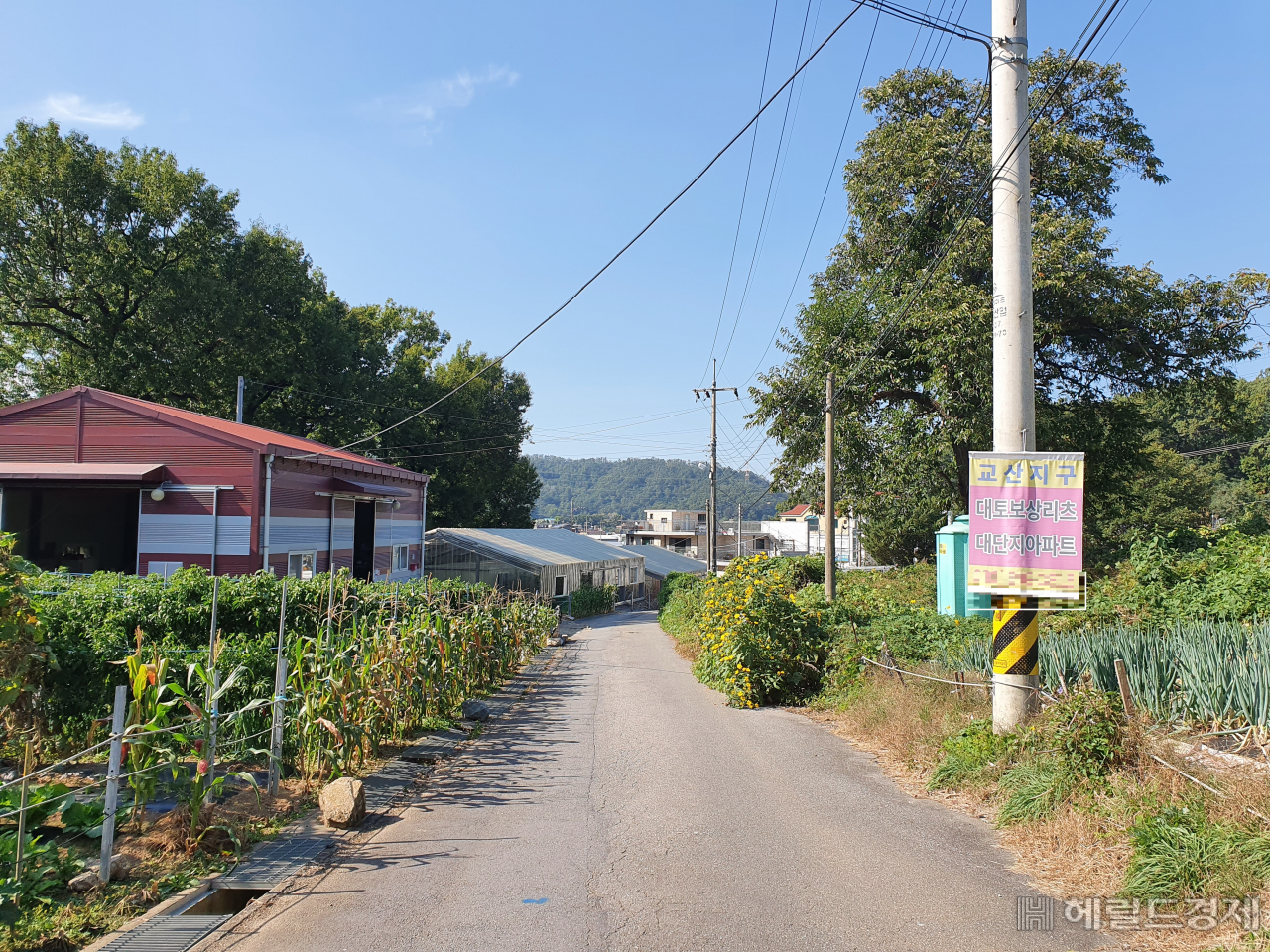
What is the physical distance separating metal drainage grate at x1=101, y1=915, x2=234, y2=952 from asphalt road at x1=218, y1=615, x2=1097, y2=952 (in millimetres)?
248

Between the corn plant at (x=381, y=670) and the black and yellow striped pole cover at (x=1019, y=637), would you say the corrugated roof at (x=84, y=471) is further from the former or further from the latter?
the black and yellow striped pole cover at (x=1019, y=637)

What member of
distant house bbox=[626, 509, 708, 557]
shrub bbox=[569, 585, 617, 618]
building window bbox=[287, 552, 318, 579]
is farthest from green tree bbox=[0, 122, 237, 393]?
distant house bbox=[626, 509, 708, 557]

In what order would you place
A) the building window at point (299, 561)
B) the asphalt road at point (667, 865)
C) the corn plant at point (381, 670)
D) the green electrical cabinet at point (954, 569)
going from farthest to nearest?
the building window at point (299, 561) < the green electrical cabinet at point (954, 569) < the corn plant at point (381, 670) < the asphalt road at point (667, 865)

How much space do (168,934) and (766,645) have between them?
9545 mm

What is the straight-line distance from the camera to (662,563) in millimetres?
57375

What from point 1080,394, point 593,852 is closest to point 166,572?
point 593,852

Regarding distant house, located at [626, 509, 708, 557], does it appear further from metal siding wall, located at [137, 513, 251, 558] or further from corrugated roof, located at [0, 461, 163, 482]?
corrugated roof, located at [0, 461, 163, 482]

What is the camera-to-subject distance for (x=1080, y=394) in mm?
22266

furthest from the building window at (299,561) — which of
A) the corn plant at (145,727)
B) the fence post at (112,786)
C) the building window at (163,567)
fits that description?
the fence post at (112,786)

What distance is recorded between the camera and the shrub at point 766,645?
12883 millimetres

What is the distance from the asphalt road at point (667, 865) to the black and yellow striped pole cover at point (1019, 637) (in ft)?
5.00

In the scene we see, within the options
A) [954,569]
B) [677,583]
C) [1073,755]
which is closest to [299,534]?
[954,569]

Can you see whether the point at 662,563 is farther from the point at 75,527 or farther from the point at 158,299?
the point at 75,527

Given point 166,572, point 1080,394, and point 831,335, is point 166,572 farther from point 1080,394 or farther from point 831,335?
point 1080,394
